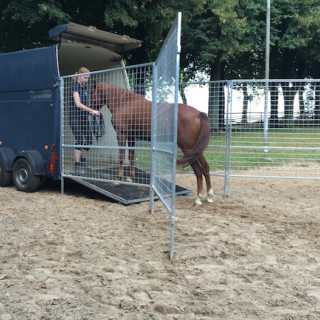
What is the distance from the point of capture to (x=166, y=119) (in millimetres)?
6184

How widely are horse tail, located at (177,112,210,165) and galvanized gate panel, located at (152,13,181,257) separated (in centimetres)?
137

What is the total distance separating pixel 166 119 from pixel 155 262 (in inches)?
70.2

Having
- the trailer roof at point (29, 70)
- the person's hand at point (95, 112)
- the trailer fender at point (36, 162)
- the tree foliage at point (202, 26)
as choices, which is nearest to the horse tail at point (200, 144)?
the person's hand at point (95, 112)

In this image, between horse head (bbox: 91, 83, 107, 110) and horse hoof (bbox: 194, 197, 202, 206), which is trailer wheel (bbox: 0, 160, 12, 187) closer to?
horse head (bbox: 91, 83, 107, 110)

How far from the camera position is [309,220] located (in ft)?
23.9

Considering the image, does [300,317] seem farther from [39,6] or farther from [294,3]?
[294,3]

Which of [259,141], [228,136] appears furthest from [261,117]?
[228,136]

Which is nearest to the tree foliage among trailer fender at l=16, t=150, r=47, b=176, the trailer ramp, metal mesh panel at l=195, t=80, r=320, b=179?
metal mesh panel at l=195, t=80, r=320, b=179

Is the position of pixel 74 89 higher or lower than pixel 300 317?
higher

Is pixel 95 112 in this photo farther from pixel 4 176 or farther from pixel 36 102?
pixel 4 176

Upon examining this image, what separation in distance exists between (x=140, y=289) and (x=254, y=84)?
7053mm

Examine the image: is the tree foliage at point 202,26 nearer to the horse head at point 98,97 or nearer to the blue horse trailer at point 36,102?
the blue horse trailer at point 36,102

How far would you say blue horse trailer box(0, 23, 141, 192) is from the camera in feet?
29.7

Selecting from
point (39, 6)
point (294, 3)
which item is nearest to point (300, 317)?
point (39, 6)
